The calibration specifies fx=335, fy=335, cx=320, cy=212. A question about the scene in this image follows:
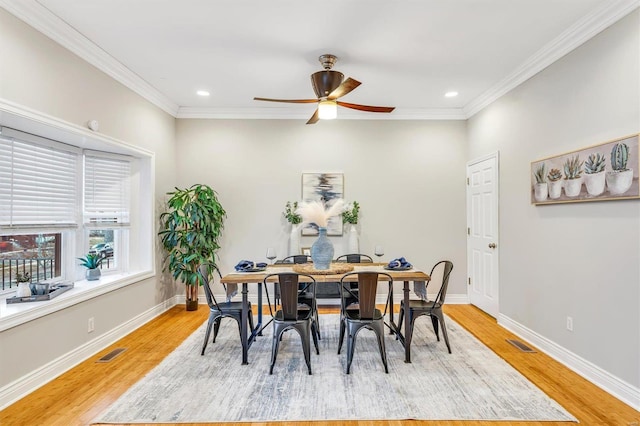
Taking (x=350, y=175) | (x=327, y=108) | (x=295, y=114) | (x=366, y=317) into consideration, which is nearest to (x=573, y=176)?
(x=366, y=317)

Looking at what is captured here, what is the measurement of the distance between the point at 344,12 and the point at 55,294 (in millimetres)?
3355

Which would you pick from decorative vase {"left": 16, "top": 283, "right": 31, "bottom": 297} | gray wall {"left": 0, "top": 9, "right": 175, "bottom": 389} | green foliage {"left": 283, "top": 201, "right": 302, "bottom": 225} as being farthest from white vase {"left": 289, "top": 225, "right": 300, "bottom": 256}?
decorative vase {"left": 16, "top": 283, "right": 31, "bottom": 297}

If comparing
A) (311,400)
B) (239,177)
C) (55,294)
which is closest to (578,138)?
(311,400)

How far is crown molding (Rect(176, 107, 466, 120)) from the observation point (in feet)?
16.4

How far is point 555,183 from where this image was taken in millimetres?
3145

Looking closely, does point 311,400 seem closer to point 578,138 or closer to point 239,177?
point 578,138

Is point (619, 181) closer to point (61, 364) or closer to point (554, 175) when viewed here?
point (554, 175)

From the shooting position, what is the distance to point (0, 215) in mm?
2666

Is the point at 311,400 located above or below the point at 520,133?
below

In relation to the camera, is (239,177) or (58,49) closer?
(58,49)

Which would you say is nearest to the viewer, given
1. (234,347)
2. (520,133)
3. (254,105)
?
(234,347)

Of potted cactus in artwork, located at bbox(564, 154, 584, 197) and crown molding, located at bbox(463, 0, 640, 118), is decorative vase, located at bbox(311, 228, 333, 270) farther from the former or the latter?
crown molding, located at bbox(463, 0, 640, 118)

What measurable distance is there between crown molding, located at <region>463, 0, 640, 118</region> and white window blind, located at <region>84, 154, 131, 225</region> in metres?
4.66

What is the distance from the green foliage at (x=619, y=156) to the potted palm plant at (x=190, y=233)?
13.9 feet
